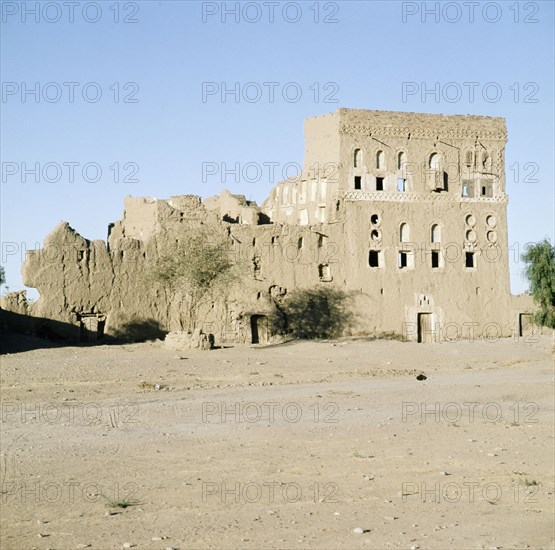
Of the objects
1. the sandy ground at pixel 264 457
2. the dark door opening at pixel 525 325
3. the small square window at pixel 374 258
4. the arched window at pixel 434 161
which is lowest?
the sandy ground at pixel 264 457

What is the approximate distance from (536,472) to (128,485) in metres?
6.69

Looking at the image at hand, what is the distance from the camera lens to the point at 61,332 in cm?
3450

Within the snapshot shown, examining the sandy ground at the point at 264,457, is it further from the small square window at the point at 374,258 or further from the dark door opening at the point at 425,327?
the small square window at the point at 374,258

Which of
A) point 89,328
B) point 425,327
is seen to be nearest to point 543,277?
point 425,327

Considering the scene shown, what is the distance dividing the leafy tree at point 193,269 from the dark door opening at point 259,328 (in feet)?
10.1

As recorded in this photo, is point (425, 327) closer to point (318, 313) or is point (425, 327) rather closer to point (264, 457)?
point (318, 313)

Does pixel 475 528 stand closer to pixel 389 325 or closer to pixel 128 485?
pixel 128 485

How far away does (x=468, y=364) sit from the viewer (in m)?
33.5

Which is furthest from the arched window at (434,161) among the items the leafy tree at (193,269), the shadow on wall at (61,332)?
the shadow on wall at (61,332)

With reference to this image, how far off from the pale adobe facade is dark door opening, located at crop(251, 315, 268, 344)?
40mm

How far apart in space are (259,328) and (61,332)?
8165mm

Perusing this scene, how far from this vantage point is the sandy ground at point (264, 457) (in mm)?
11758

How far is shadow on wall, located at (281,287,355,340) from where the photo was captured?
3931 cm

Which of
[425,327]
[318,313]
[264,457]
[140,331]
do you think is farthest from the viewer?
[425,327]
